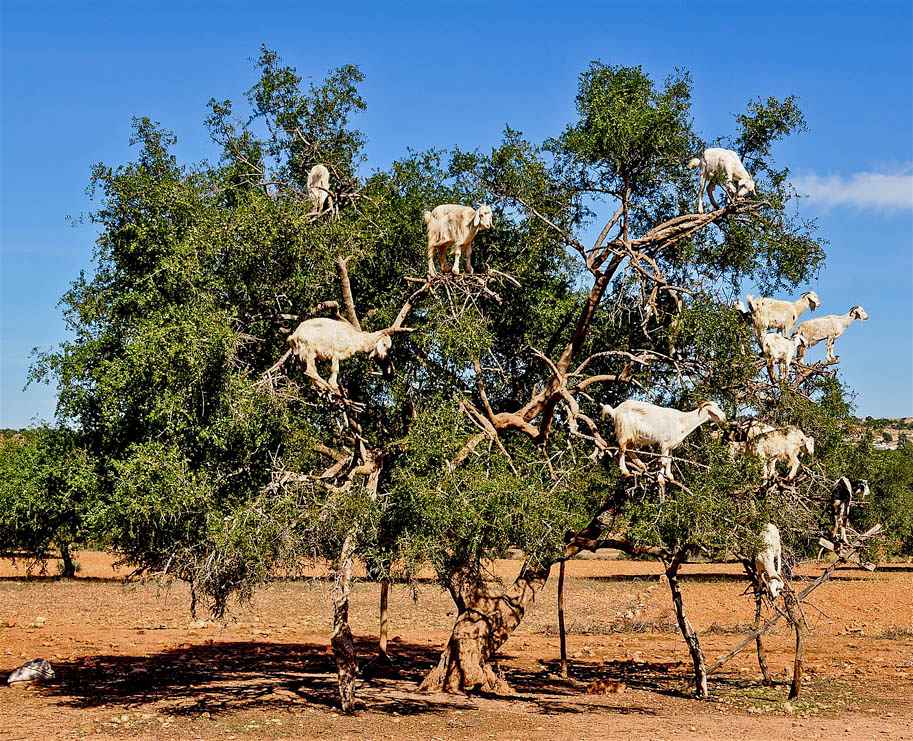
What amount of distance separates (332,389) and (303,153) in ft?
16.5

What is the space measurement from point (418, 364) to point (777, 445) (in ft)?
18.6

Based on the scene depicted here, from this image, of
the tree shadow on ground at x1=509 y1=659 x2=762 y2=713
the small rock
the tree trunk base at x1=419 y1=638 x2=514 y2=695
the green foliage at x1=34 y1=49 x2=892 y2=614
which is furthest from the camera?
the tree shadow on ground at x1=509 y1=659 x2=762 y2=713

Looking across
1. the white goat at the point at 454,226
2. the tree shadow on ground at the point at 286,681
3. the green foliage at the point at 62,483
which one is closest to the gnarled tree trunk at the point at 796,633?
the tree shadow on ground at the point at 286,681

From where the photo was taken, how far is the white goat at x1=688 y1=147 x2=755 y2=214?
15.5 meters

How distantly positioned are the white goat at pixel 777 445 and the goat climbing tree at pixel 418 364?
0.29 metres

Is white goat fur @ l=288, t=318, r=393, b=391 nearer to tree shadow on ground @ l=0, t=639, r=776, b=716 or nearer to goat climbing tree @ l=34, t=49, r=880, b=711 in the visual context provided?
goat climbing tree @ l=34, t=49, r=880, b=711

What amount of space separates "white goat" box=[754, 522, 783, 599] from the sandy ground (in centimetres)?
199

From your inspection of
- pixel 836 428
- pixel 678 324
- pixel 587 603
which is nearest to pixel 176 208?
pixel 678 324

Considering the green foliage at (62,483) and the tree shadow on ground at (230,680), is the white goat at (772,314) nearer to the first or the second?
the tree shadow on ground at (230,680)

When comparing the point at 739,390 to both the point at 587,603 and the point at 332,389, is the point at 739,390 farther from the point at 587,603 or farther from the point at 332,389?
the point at 587,603

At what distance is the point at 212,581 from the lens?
1441cm

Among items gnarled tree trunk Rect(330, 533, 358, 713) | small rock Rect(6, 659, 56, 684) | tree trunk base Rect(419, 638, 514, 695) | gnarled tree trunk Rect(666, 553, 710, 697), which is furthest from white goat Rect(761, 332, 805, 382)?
small rock Rect(6, 659, 56, 684)

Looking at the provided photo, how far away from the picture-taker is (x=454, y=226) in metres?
15.4

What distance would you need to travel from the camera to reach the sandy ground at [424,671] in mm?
14891
